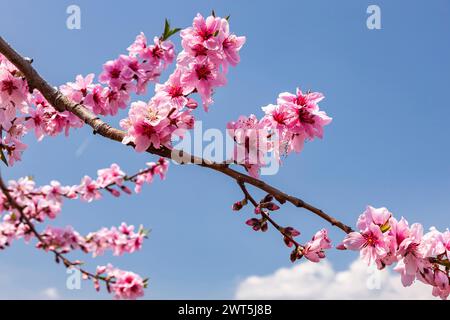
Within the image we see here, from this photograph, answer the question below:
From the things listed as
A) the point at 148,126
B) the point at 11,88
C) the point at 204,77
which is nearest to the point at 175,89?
the point at 204,77

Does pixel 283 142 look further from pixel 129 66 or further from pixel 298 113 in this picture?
pixel 129 66

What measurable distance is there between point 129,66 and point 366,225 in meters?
2.69

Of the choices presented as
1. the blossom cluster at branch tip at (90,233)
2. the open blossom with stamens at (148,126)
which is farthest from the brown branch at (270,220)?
the blossom cluster at branch tip at (90,233)

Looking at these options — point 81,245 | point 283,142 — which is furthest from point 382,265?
point 81,245

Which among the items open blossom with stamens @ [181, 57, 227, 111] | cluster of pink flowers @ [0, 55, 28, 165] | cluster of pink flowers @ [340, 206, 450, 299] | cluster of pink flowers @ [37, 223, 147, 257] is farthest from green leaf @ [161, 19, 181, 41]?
cluster of pink flowers @ [37, 223, 147, 257]

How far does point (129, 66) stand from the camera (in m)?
4.09

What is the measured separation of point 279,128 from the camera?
3.09 m

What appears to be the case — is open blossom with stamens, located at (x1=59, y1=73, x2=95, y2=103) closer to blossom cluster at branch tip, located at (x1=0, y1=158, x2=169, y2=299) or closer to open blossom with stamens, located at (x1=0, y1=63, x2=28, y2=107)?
open blossom with stamens, located at (x1=0, y1=63, x2=28, y2=107)

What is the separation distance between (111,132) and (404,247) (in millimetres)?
2173

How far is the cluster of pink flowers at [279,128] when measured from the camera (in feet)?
9.63

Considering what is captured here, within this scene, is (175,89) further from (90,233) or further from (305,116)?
(90,233)

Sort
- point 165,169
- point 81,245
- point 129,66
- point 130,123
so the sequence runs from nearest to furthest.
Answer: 1. point 130,123
2. point 129,66
3. point 165,169
4. point 81,245

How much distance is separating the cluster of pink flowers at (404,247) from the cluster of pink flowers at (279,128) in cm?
72

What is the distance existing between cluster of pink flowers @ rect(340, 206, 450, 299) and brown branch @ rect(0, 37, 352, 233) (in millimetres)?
141
